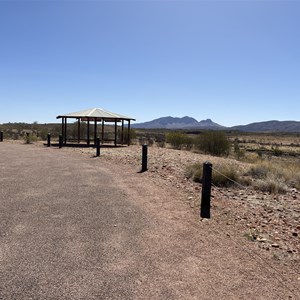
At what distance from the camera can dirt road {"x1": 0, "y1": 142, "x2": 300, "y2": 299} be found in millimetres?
4266

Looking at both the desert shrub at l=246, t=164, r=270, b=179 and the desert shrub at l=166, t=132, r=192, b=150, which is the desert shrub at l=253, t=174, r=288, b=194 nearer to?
the desert shrub at l=246, t=164, r=270, b=179

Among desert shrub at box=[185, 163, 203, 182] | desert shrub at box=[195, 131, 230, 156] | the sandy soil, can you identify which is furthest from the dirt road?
desert shrub at box=[195, 131, 230, 156]

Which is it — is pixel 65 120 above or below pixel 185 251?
above

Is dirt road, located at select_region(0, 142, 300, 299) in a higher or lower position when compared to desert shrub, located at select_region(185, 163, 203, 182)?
lower

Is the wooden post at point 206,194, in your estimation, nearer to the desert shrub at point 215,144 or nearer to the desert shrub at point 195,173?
the desert shrub at point 195,173

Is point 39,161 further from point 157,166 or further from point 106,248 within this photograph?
point 106,248

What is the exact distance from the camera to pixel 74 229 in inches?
251

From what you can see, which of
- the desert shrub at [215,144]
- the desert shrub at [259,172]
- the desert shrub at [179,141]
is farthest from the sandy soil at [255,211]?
the desert shrub at [179,141]

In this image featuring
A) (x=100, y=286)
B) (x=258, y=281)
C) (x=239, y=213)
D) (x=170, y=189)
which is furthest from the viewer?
(x=170, y=189)

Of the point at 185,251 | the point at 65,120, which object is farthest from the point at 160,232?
the point at 65,120

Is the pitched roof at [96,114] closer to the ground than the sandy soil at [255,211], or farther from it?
farther from it

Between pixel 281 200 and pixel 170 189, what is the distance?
3.27 m

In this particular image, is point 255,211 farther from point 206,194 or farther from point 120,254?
point 120,254

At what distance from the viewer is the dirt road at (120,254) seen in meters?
4.27
